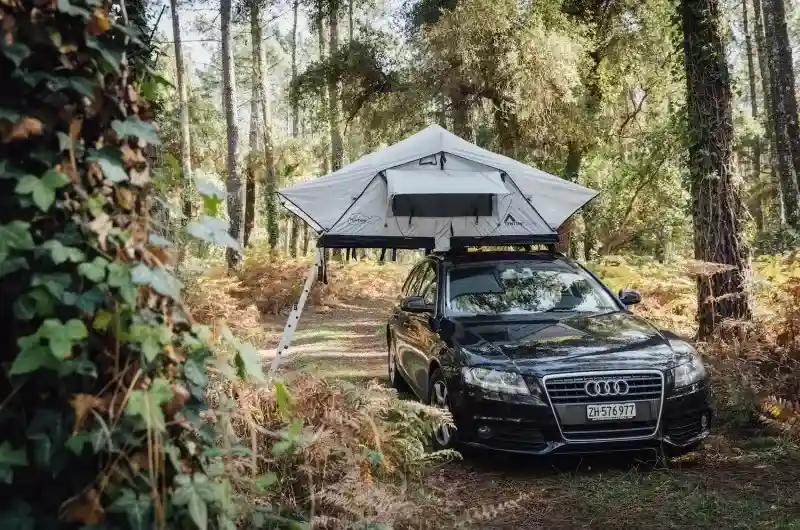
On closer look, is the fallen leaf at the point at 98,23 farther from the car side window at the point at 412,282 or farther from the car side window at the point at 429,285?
the car side window at the point at 412,282

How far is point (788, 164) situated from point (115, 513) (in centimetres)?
1754

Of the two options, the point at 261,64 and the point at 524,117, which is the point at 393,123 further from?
the point at 261,64

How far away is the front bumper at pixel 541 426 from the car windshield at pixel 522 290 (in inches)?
54.2

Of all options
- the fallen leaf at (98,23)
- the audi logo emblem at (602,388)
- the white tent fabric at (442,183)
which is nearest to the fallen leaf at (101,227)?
the fallen leaf at (98,23)

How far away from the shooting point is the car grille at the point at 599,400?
5.26 m

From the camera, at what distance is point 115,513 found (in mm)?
2123

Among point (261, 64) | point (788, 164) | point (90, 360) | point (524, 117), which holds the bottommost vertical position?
point (90, 360)

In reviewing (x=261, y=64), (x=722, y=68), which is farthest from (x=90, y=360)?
(x=261, y=64)

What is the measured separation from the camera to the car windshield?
22.0 ft

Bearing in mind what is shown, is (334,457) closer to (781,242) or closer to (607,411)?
(607,411)

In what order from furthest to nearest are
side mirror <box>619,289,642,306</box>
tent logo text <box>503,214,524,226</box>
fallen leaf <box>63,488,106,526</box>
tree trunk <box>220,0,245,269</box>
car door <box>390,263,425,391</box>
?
tree trunk <box>220,0,245,269</box> → tent logo text <box>503,214,524,226</box> → car door <box>390,263,425,391</box> → side mirror <box>619,289,642,306</box> → fallen leaf <box>63,488,106,526</box>

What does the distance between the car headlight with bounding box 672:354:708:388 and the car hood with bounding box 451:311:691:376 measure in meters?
0.06

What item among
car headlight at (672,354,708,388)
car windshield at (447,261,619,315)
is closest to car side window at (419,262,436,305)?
car windshield at (447,261,619,315)

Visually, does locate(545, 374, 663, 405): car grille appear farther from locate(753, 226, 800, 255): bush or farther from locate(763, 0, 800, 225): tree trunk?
locate(763, 0, 800, 225): tree trunk
